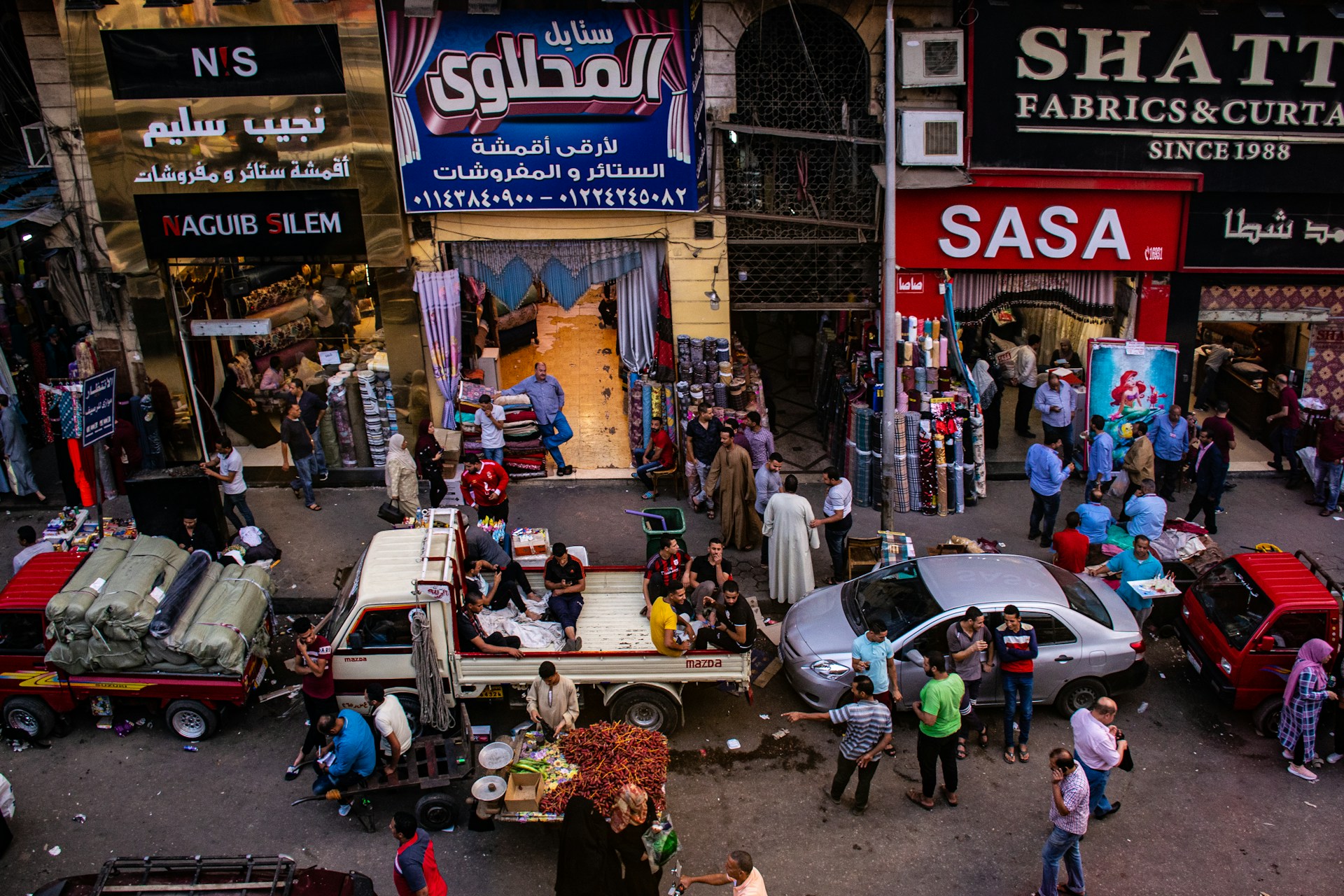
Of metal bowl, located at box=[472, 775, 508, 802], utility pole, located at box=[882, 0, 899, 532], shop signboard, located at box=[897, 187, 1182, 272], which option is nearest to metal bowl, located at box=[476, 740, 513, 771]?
metal bowl, located at box=[472, 775, 508, 802]

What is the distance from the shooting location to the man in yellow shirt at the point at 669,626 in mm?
10008

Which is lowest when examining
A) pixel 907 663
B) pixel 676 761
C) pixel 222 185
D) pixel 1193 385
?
pixel 676 761

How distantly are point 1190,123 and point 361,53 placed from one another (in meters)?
11.5

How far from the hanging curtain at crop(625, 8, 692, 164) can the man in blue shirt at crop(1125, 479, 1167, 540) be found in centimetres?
745

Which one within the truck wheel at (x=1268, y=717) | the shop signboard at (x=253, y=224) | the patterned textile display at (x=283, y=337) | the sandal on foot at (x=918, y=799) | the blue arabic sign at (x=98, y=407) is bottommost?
the sandal on foot at (x=918, y=799)

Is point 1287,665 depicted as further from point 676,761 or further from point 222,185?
point 222,185

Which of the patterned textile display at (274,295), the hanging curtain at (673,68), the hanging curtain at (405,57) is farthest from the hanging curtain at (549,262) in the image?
the patterned textile display at (274,295)

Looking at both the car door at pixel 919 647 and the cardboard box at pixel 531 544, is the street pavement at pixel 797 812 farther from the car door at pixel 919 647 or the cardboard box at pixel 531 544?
the cardboard box at pixel 531 544

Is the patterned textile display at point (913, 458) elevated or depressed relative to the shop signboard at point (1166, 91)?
depressed

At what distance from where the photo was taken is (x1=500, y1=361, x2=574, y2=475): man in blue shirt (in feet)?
51.2

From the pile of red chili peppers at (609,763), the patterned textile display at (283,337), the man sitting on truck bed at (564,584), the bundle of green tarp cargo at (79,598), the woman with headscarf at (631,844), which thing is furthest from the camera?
the patterned textile display at (283,337)

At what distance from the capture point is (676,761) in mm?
10195

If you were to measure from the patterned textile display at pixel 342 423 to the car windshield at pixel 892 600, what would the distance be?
8.43 metres

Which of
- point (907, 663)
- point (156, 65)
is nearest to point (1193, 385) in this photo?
point (907, 663)
